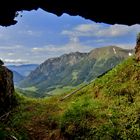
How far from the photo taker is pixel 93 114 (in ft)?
97.7

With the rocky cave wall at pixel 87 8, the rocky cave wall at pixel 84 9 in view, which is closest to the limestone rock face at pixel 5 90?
the rocky cave wall at pixel 84 9

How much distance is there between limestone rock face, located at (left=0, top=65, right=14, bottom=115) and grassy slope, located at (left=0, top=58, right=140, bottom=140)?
919 mm

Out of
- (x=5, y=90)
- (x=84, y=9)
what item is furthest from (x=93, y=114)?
(x=84, y=9)

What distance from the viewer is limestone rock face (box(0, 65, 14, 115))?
3102 cm

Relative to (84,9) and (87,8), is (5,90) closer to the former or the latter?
(84,9)

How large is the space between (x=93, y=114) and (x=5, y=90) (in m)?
7.91

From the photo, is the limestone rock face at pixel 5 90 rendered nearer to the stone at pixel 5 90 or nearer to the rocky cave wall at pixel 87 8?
the stone at pixel 5 90

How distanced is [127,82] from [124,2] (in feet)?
77.4

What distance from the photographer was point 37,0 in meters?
11.9

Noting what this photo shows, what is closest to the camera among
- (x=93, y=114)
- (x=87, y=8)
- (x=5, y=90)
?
(x=87, y=8)

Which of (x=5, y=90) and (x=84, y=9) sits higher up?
(x=84, y=9)

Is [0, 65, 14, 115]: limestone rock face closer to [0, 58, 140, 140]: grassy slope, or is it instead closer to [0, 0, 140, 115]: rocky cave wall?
[0, 58, 140, 140]: grassy slope

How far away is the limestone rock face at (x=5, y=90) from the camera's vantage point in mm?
31016

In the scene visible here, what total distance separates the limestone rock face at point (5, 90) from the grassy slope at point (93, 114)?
92 centimetres
